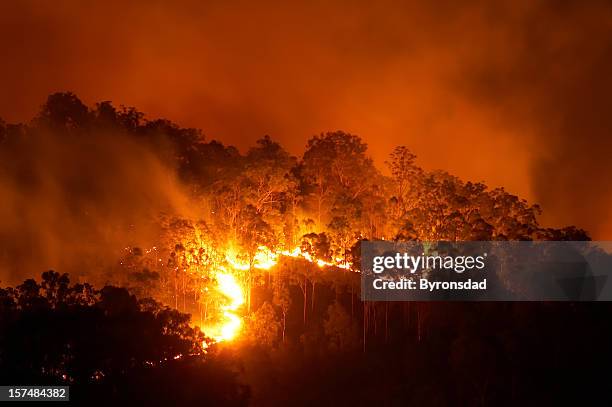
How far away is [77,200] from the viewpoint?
3156cm

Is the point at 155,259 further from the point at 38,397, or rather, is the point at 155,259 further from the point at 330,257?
the point at 38,397

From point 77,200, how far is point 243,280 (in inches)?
330

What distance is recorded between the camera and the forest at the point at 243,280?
17000mm

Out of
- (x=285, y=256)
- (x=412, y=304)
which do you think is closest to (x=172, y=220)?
(x=285, y=256)

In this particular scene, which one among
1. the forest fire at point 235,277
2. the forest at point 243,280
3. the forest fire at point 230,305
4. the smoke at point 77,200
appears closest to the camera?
the forest at point 243,280

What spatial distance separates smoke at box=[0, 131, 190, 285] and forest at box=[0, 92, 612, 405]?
0.07 metres

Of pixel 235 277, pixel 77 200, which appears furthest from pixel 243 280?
pixel 77 200

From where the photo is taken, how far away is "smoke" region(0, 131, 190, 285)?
2938 centimetres

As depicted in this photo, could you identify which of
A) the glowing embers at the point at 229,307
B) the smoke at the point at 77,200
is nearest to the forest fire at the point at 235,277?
the glowing embers at the point at 229,307

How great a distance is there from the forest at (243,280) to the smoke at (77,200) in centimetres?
7

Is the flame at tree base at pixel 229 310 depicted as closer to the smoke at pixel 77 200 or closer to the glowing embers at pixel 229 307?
the glowing embers at pixel 229 307

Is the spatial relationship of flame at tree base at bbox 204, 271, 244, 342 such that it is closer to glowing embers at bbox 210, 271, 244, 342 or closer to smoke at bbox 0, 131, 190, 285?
glowing embers at bbox 210, 271, 244, 342

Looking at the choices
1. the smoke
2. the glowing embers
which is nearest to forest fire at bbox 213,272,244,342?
the glowing embers

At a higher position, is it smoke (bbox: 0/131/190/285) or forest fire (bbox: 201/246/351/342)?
smoke (bbox: 0/131/190/285)
